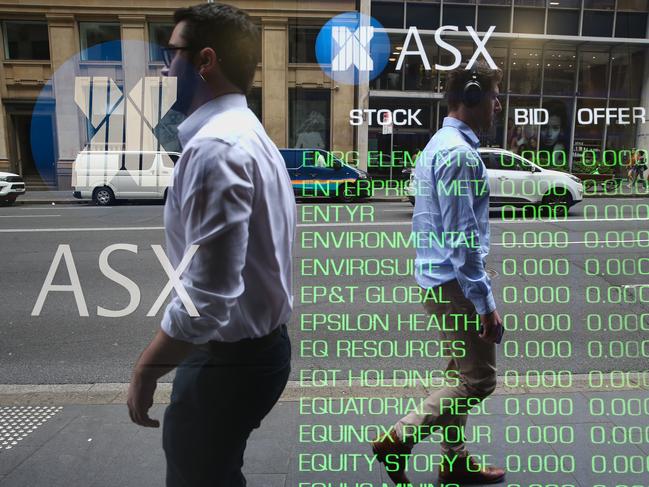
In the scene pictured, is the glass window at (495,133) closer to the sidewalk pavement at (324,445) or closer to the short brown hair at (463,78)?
the short brown hair at (463,78)

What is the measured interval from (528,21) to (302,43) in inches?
38.7

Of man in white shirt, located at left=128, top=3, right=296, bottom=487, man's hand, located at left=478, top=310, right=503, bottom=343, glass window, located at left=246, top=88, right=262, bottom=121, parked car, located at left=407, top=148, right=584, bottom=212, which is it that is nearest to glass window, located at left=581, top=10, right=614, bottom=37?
parked car, located at left=407, top=148, right=584, bottom=212

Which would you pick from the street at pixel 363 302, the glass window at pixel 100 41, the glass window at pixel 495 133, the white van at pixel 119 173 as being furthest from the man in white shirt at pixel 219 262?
the glass window at pixel 495 133

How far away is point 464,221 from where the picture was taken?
6.90 ft

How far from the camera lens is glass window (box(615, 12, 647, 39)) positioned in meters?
2.29

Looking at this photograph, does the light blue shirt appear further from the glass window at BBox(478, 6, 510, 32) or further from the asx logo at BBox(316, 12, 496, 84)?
the glass window at BBox(478, 6, 510, 32)

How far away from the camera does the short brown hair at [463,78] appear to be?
2.16 m

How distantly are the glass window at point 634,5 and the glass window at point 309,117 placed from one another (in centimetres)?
128

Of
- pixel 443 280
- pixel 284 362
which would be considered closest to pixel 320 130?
pixel 443 280

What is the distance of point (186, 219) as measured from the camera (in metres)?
1.33

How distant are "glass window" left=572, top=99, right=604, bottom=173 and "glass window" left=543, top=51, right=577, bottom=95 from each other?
0.09 meters

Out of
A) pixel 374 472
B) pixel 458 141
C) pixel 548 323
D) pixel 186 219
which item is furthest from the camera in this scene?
pixel 548 323

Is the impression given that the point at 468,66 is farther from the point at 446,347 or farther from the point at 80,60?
the point at 80,60

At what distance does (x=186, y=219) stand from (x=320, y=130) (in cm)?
100
